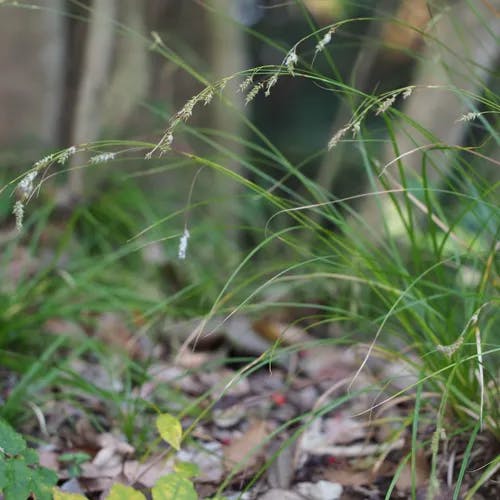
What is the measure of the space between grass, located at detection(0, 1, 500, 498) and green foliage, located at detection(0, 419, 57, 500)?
14.7 inches

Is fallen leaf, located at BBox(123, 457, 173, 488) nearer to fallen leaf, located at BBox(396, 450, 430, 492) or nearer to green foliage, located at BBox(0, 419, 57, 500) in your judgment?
green foliage, located at BBox(0, 419, 57, 500)

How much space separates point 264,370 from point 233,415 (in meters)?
0.38

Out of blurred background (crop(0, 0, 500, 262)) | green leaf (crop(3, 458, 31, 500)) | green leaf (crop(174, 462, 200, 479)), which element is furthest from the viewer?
blurred background (crop(0, 0, 500, 262))

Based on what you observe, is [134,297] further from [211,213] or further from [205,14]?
[205,14]

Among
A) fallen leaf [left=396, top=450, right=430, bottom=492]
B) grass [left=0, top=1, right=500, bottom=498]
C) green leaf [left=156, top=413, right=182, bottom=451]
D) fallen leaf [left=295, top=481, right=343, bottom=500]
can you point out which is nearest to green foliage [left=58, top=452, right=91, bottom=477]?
grass [left=0, top=1, right=500, bottom=498]

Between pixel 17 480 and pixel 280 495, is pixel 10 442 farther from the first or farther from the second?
pixel 280 495

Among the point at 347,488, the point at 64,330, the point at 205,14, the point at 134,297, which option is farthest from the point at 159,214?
the point at 347,488

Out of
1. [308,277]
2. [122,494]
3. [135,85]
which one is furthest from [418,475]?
[135,85]

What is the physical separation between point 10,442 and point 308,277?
814 millimetres

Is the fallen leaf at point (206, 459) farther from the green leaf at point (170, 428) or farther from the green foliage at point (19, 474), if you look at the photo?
the green foliage at point (19, 474)

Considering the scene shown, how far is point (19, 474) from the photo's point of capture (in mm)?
1202

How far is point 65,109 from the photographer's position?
3.94 m

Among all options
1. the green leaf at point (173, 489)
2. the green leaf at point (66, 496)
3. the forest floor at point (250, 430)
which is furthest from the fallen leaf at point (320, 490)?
the green leaf at point (66, 496)

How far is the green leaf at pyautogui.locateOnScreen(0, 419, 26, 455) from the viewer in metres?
1.22
